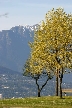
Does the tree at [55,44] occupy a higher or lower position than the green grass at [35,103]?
higher

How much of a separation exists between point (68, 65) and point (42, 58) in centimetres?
487

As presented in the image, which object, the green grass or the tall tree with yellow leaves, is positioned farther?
the tall tree with yellow leaves

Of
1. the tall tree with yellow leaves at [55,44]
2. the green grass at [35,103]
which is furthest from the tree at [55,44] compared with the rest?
the green grass at [35,103]

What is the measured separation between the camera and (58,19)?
65.8m

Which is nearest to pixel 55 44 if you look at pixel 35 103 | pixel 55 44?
pixel 55 44

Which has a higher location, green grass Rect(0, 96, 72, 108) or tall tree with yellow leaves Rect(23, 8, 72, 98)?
tall tree with yellow leaves Rect(23, 8, 72, 98)

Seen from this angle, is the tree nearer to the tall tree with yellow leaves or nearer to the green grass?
the tall tree with yellow leaves

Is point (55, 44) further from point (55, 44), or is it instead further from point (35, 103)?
point (35, 103)

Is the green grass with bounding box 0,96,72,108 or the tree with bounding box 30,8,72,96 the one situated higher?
the tree with bounding box 30,8,72,96

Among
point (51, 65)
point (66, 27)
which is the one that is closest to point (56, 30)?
point (66, 27)

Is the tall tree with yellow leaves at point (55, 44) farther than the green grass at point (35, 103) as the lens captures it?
Yes

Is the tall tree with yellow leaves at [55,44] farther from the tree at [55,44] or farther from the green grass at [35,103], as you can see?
the green grass at [35,103]

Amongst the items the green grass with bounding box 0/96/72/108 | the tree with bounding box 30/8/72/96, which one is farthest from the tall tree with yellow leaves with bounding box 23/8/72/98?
the green grass with bounding box 0/96/72/108

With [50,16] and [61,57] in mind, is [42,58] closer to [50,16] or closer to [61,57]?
[61,57]
